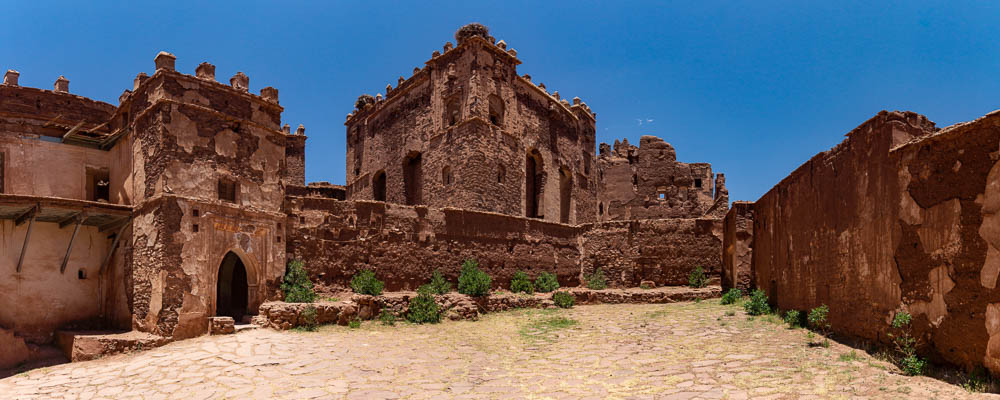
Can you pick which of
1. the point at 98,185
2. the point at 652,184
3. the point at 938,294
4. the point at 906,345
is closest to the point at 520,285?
the point at 98,185

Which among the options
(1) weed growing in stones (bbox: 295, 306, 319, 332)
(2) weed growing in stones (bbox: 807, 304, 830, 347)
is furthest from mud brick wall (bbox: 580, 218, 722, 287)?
(1) weed growing in stones (bbox: 295, 306, 319, 332)

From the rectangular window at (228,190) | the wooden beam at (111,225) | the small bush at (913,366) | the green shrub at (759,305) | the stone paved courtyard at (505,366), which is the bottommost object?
the stone paved courtyard at (505,366)

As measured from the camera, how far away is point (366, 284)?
16.0 metres

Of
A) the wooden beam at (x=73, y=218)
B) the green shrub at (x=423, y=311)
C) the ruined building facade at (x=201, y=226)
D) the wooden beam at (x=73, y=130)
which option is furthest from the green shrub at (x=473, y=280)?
the wooden beam at (x=73, y=130)

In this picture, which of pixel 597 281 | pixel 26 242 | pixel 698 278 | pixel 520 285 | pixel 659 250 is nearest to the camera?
pixel 26 242

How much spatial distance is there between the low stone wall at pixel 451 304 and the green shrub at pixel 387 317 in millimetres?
102

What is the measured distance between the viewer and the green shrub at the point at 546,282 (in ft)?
66.9

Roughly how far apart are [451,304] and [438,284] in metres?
2.27

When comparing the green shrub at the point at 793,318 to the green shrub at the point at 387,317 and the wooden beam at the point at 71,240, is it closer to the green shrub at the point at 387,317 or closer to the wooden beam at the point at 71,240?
the green shrub at the point at 387,317

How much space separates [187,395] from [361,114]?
85.5 ft

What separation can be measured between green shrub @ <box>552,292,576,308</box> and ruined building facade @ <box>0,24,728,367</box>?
2.72 meters

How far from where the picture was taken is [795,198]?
11.9m

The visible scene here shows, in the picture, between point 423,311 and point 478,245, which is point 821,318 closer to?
point 423,311

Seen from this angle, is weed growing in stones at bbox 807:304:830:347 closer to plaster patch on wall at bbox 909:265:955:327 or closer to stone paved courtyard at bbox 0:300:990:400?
stone paved courtyard at bbox 0:300:990:400
